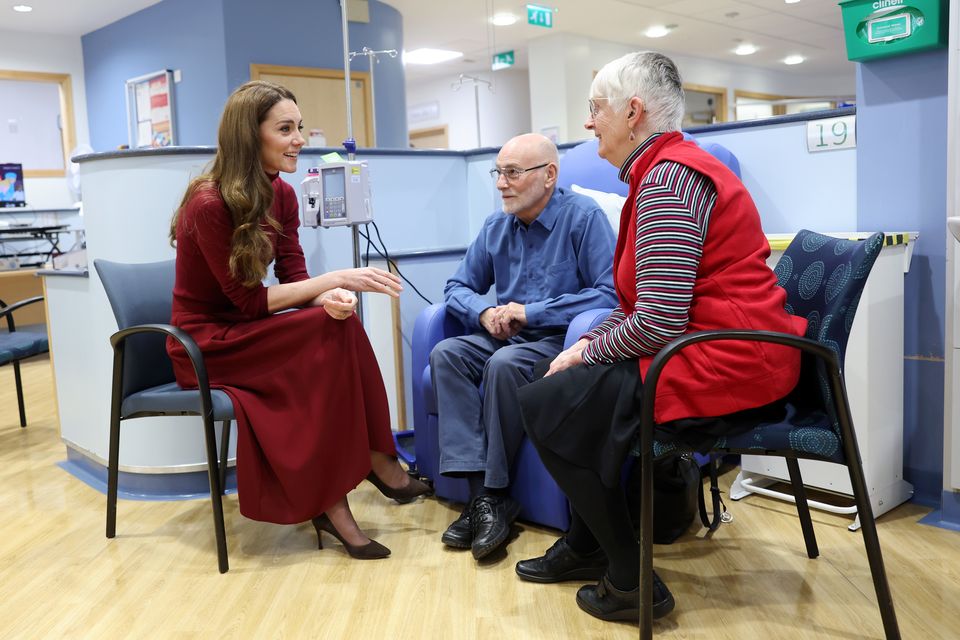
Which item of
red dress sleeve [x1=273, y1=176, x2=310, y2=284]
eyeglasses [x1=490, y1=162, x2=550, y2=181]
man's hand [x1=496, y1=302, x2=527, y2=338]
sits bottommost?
man's hand [x1=496, y1=302, x2=527, y2=338]

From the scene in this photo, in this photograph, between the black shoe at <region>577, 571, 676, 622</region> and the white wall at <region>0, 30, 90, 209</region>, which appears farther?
the white wall at <region>0, 30, 90, 209</region>

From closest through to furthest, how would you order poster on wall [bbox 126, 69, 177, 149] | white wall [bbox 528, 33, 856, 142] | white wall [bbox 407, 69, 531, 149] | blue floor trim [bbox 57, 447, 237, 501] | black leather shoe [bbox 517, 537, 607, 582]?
black leather shoe [bbox 517, 537, 607, 582]
blue floor trim [bbox 57, 447, 237, 501]
poster on wall [bbox 126, 69, 177, 149]
white wall [bbox 528, 33, 856, 142]
white wall [bbox 407, 69, 531, 149]

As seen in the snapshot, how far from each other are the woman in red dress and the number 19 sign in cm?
139

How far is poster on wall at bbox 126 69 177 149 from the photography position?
7.41 metres

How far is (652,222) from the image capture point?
5.07 feet

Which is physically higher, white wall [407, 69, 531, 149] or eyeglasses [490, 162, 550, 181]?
white wall [407, 69, 531, 149]

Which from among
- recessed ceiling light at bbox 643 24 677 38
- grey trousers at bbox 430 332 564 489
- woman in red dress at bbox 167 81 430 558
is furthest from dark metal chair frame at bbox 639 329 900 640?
recessed ceiling light at bbox 643 24 677 38

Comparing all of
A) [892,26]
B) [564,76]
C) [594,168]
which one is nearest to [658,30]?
[564,76]

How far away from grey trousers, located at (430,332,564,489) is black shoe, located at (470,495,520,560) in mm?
50

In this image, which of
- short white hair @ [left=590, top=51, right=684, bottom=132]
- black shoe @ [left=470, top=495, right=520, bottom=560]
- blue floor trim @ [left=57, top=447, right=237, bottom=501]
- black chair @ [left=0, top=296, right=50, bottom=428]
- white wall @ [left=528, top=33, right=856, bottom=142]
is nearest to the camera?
short white hair @ [left=590, top=51, right=684, bottom=132]

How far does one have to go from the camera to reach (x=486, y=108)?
36.3 ft

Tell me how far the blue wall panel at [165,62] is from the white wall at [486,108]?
153 inches

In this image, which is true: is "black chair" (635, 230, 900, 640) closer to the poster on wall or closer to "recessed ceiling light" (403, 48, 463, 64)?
the poster on wall

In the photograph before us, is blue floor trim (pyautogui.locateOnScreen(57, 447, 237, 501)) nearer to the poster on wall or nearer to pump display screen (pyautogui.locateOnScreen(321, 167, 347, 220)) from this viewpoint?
pump display screen (pyautogui.locateOnScreen(321, 167, 347, 220))
